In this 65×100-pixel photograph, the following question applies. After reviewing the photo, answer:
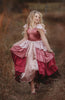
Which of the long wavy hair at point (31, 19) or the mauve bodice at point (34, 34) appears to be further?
the long wavy hair at point (31, 19)

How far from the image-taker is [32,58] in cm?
383

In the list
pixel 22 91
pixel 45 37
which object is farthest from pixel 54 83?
pixel 45 37

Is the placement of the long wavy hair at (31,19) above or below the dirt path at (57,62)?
above

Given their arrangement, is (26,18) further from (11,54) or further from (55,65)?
(55,65)

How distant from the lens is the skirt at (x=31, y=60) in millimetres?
3787

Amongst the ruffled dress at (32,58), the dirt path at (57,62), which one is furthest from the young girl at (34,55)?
the dirt path at (57,62)

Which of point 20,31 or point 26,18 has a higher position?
point 26,18

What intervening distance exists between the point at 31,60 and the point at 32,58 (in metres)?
0.05

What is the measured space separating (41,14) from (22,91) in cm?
174

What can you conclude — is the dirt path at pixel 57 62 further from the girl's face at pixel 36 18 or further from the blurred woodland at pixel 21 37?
the girl's face at pixel 36 18

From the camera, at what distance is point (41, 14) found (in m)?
3.99

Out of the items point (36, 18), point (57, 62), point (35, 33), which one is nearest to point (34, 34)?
point (35, 33)

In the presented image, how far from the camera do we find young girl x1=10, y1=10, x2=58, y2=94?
3.79m

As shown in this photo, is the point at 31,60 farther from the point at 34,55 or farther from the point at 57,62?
the point at 57,62
